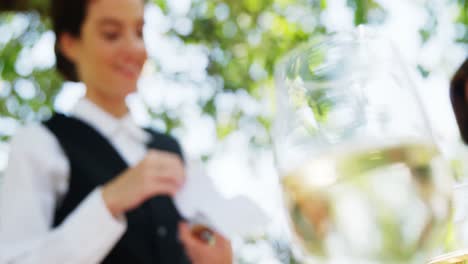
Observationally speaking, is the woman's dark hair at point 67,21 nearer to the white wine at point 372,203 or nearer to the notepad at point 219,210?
the notepad at point 219,210

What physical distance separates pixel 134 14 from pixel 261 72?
154cm

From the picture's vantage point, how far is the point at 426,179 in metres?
0.41

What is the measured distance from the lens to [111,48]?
1022 millimetres

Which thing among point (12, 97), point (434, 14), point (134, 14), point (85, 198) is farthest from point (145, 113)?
point (85, 198)

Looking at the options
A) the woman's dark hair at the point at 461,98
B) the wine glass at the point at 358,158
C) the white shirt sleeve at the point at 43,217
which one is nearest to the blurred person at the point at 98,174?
the white shirt sleeve at the point at 43,217

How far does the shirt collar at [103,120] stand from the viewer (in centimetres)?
97

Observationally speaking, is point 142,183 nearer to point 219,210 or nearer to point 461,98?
point 219,210

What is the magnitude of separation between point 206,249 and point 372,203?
43 centimetres

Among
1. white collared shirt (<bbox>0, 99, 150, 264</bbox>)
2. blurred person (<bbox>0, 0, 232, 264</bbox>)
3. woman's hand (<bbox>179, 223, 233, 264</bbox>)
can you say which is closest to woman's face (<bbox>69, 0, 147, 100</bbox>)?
blurred person (<bbox>0, 0, 232, 264</bbox>)

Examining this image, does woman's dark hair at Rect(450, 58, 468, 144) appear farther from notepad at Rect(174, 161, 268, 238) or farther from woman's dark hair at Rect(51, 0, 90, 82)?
woman's dark hair at Rect(51, 0, 90, 82)

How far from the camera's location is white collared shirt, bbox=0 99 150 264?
0.75 m

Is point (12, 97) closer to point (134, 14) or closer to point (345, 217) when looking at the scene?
point (134, 14)

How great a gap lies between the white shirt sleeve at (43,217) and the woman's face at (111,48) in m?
0.18

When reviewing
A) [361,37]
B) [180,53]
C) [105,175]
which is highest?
[361,37]
